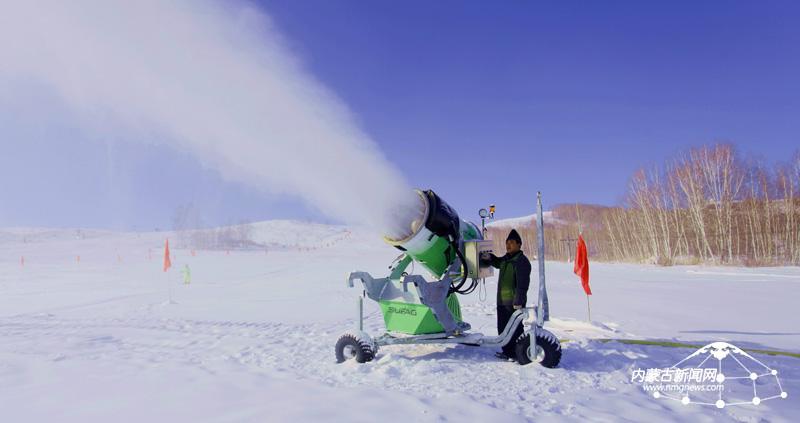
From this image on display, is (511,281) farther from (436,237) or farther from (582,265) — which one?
(582,265)

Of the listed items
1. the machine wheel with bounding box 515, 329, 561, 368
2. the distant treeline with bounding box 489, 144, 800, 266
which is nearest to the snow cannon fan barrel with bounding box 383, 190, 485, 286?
the machine wheel with bounding box 515, 329, 561, 368

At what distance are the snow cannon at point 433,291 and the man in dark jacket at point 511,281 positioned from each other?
15 cm

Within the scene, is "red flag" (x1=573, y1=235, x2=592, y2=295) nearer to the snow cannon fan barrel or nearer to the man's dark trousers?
the man's dark trousers

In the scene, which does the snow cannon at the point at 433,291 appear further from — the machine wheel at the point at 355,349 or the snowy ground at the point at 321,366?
the snowy ground at the point at 321,366

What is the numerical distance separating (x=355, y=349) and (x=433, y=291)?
156cm

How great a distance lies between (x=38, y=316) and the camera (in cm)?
1462

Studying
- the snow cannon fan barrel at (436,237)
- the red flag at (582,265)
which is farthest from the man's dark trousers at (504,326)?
the red flag at (582,265)

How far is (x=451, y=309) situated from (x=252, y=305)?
10.7 m

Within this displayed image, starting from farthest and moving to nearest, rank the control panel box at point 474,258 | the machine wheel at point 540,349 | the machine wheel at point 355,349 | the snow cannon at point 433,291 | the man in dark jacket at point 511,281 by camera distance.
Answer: the control panel box at point 474,258, the machine wheel at point 355,349, the man in dark jacket at point 511,281, the snow cannon at point 433,291, the machine wheel at point 540,349

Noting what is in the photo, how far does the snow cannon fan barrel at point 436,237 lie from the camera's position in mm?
6758

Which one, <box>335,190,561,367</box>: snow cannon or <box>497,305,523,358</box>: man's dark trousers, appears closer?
<box>335,190,561,367</box>: snow cannon

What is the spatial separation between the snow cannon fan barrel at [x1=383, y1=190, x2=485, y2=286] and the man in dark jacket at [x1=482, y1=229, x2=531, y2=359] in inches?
Answer: 19.2

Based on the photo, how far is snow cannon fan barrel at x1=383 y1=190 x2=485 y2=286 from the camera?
266 inches

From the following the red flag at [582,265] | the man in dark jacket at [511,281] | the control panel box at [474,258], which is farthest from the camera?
the red flag at [582,265]
